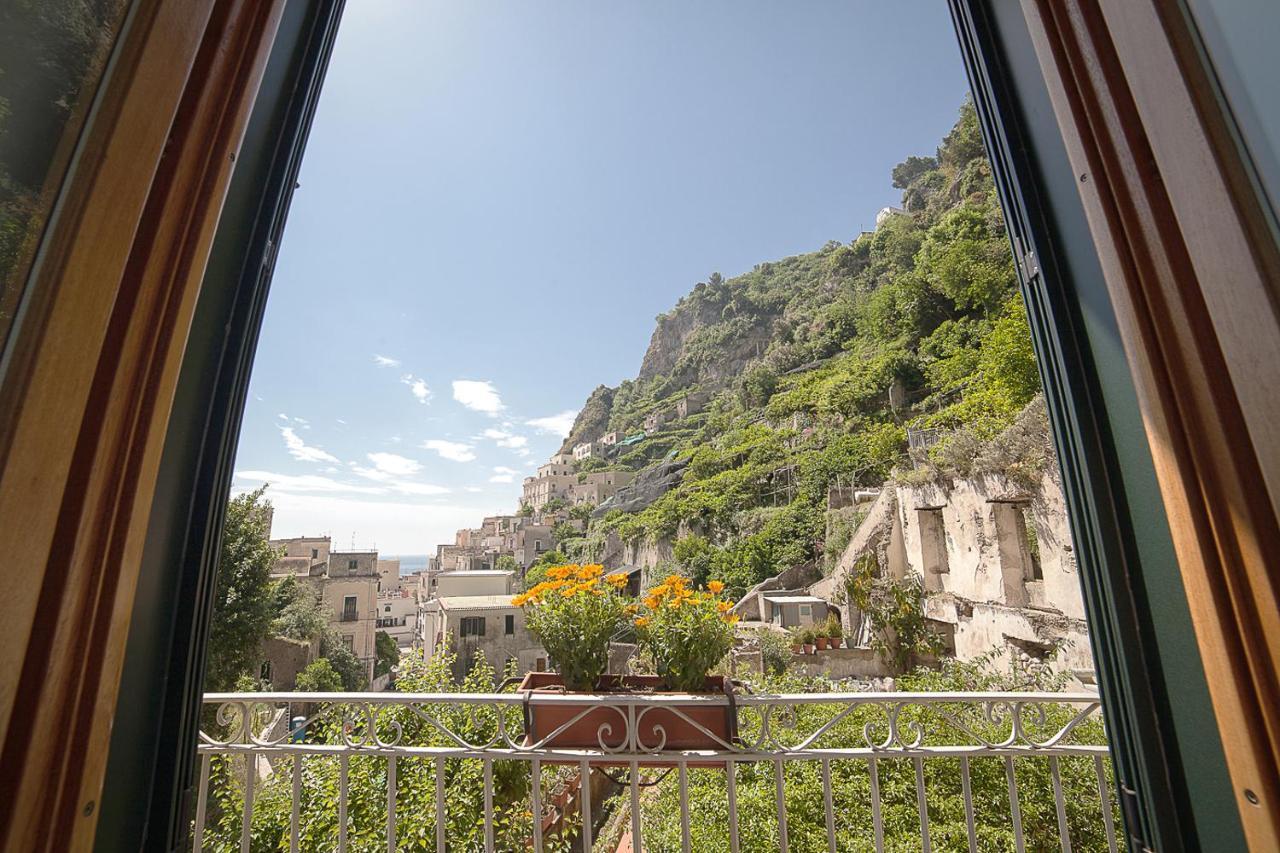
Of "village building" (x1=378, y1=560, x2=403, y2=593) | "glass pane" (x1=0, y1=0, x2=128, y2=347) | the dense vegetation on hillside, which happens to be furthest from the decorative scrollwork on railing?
"village building" (x1=378, y1=560, x2=403, y2=593)

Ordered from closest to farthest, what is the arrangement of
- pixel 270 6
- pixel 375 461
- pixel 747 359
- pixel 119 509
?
pixel 119 509 < pixel 270 6 < pixel 375 461 < pixel 747 359

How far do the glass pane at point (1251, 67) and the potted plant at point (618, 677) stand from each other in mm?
1438

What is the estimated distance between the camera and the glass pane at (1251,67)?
488mm

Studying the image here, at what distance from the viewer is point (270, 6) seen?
2.60 feet

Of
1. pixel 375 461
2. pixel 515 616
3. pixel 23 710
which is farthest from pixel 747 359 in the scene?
pixel 23 710

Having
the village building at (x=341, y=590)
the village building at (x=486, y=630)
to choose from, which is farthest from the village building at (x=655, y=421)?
the village building at (x=486, y=630)

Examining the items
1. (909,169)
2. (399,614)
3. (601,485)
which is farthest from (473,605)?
(909,169)

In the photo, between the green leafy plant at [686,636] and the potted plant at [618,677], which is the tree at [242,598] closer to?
the potted plant at [618,677]

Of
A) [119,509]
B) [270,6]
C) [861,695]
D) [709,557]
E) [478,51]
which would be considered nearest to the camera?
[119,509]

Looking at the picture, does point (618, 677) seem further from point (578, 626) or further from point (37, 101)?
point (37, 101)

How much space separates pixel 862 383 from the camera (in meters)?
16.2

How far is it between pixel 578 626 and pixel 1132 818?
1.29m

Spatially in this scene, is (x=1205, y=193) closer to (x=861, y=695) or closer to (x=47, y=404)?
(x=47, y=404)

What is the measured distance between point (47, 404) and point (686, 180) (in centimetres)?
955
